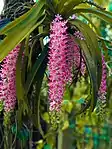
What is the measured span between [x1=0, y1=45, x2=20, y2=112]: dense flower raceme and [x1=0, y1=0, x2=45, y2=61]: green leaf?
0.27ft

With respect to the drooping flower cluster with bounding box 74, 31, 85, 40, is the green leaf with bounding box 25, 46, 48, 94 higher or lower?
lower

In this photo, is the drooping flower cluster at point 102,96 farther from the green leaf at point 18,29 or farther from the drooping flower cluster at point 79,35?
the green leaf at point 18,29

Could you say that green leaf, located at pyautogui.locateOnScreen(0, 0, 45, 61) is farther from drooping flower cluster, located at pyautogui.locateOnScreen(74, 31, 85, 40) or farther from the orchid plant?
drooping flower cluster, located at pyautogui.locateOnScreen(74, 31, 85, 40)

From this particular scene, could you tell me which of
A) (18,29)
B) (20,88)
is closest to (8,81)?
(20,88)

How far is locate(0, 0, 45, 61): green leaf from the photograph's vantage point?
0.66 metres

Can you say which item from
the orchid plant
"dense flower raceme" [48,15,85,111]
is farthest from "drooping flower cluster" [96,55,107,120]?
"dense flower raceme" [48,15,85,111]

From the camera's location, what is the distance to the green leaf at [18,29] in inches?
26.1

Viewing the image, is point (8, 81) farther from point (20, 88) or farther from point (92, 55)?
point (92, 55)

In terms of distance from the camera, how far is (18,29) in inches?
26.8

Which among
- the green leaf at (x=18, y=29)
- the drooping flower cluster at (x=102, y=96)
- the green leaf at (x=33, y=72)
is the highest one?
the green leaf at (x=18, y=29)

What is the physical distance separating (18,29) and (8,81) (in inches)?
5.3

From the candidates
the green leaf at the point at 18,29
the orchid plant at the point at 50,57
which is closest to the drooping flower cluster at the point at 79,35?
the orchid plant at the point at 50,57

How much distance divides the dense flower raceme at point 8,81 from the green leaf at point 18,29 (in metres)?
0.08

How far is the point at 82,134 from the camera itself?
1662mm
